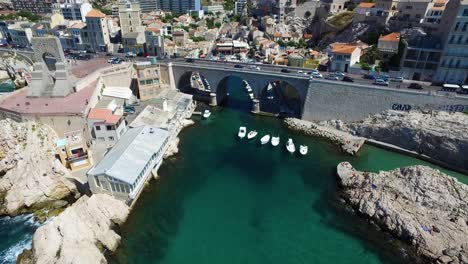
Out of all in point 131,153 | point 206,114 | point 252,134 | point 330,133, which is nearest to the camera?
point 131,153

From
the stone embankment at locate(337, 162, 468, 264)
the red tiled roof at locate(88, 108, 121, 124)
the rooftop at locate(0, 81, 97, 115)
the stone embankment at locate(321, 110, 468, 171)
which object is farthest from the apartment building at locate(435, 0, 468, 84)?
the rooftop at locate(0, 81, 97, 115)

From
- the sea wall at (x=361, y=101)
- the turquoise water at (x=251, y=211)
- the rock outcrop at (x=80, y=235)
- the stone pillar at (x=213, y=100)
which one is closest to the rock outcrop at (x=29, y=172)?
the rock outcrop at (x=80, y=235)

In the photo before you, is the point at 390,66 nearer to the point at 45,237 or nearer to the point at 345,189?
the point at 345,189

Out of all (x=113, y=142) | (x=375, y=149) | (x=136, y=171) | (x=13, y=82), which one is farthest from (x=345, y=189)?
(x=13, y=82)

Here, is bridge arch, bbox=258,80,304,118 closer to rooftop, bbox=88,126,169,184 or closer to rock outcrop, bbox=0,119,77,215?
rooftop, bbox=88,126,169,184

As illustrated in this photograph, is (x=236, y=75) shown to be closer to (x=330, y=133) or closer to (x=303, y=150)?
(x=330, y=133)

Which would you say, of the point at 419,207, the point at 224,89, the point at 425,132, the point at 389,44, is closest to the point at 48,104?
the point at 224,89
